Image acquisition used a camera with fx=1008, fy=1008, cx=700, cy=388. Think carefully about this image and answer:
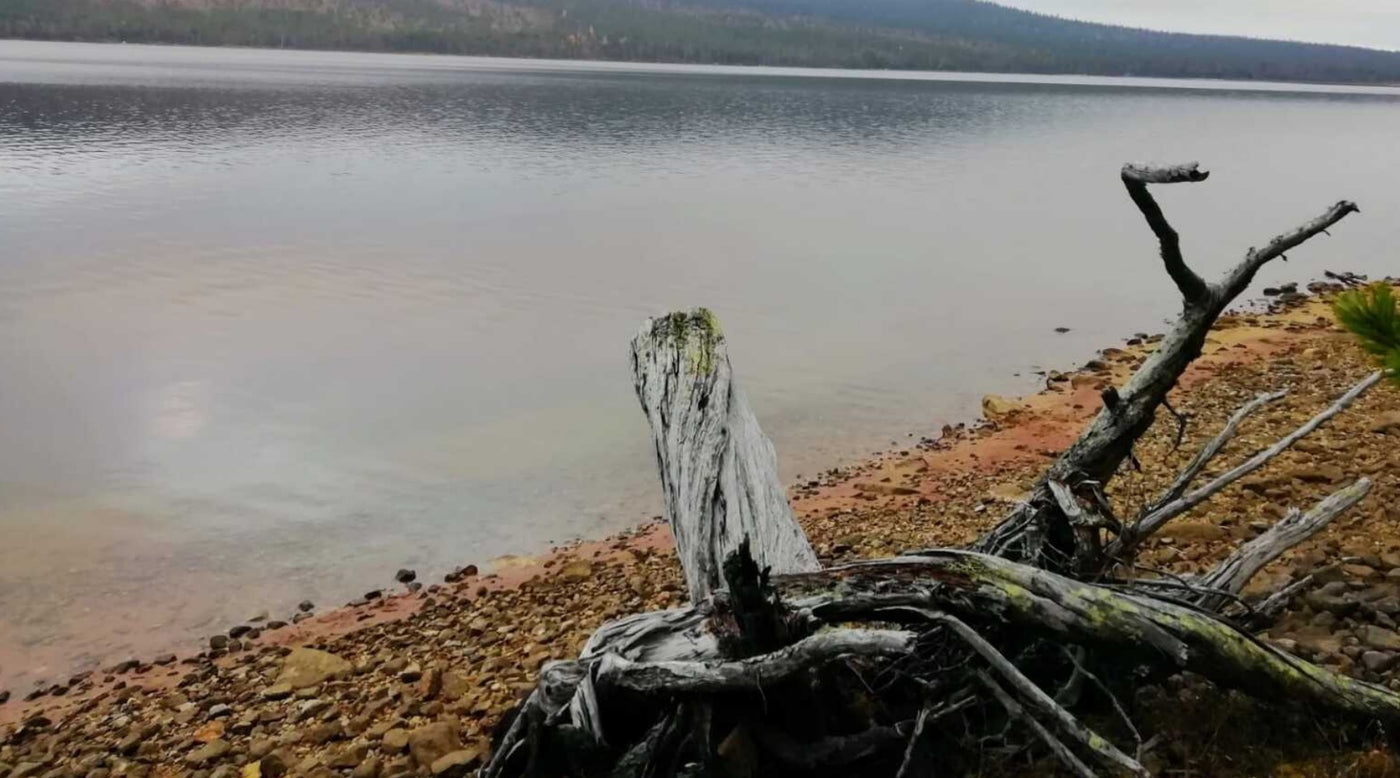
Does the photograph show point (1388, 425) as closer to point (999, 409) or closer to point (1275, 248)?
point (999, 409)

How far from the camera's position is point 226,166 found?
1495 inches

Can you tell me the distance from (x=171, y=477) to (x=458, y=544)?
3664 mm

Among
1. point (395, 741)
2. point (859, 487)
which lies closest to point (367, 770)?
point (395, 741)

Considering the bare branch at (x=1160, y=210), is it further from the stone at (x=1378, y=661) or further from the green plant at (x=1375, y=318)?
the stone at (x=1378, y=661)

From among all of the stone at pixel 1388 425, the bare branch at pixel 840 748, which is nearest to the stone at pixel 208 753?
the bare branch at pixel 840 748

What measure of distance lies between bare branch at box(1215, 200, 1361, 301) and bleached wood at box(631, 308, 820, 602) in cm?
199

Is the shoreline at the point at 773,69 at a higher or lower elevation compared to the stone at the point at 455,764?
higher

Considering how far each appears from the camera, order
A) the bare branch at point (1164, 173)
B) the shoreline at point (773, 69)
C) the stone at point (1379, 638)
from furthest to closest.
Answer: the shoreline at point (773, 69) < the stone at point (1379, 638) < the bare branch at point (1164, 173)

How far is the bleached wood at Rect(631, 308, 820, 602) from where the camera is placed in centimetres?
400

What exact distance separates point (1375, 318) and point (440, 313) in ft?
56.3

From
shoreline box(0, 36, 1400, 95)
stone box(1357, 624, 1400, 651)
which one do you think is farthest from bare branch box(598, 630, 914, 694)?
shoreline box(0, 36, 1400, 95)

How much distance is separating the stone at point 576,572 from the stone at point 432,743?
9.75 feet

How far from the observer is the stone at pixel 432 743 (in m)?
4.41

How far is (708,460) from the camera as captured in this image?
14.1 feet
